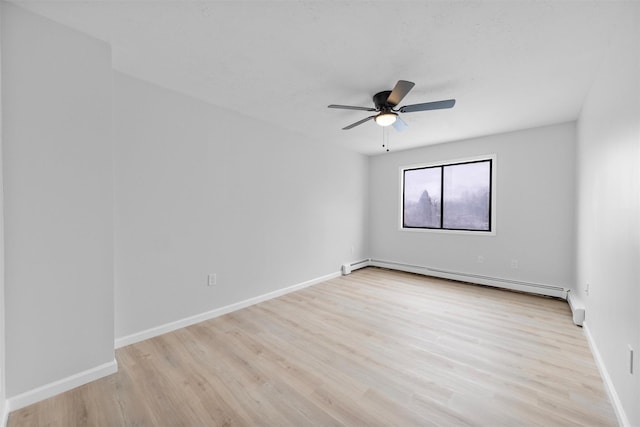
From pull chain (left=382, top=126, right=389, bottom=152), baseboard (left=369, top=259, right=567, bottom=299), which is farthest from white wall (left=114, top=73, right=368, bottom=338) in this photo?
baseboard (left=369, top=259, right=567, bottom=299)

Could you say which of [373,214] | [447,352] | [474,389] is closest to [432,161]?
[373,214]

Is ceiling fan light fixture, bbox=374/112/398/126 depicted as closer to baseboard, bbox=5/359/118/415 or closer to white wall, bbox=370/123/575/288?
white wall, bbox=370/123/575/288

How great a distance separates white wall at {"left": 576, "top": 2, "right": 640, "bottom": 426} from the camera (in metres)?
1.33

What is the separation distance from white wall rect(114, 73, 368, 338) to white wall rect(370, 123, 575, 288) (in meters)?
2.16

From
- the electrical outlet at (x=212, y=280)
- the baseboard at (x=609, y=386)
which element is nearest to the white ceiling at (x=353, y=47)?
the electrical outlet at (x=212, y=280)

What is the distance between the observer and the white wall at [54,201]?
1538mm

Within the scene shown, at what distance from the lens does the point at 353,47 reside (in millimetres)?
1861

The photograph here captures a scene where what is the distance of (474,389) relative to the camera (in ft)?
5.64

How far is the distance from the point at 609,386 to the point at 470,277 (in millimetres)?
2608

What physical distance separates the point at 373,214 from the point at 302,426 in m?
4.31

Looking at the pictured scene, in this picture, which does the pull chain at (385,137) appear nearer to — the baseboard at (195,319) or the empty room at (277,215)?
the empty room at (277,215)

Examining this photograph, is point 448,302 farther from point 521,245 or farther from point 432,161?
point 432,161

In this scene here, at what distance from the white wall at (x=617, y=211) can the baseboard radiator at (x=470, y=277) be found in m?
1.30

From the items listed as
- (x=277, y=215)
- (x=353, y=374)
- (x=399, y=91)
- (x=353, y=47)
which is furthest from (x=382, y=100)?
(x=353, y=374)
